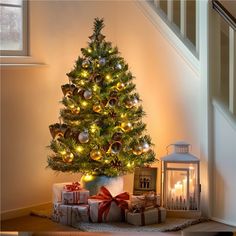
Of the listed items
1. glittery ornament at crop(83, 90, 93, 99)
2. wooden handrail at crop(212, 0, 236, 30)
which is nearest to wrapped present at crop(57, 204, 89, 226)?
glittery ornament at crop(83, 90, 93, 99)

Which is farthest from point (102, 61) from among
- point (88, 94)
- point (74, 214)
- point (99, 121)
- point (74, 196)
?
point (74, 214)

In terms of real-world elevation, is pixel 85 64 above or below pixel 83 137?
above

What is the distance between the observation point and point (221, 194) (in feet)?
13.1

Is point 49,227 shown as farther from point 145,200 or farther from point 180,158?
point 180,158

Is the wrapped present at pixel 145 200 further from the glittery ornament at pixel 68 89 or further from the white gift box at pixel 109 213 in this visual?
the glittery ornament at pixel 68 89

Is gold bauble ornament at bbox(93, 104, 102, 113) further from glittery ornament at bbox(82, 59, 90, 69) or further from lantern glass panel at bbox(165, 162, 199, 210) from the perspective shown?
lantern glass panel at bbox(165, 162, 199, 210)

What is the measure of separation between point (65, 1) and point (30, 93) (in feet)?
2.53

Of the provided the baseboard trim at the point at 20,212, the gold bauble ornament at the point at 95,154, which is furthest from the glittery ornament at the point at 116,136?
the baseboard trim at the point at 20,212

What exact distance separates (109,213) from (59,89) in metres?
1.07

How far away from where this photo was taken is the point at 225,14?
3.91 metres

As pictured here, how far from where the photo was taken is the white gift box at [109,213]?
3.88 meters

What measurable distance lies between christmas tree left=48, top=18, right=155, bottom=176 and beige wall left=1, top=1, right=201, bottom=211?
264mm

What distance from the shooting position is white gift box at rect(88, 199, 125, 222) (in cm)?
388

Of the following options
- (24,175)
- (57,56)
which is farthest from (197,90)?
(24,175)
